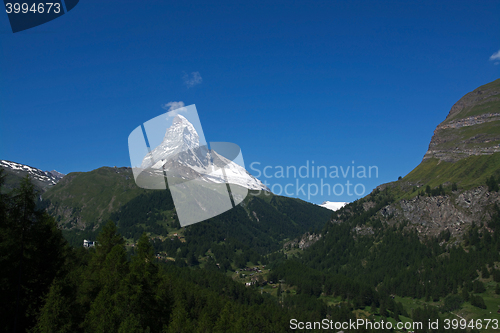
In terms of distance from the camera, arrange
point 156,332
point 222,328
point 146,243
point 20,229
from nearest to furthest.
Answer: point 20,229 < point 156,332 < point 146,243 < point 222,328

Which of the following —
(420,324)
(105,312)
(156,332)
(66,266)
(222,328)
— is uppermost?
(66,266)

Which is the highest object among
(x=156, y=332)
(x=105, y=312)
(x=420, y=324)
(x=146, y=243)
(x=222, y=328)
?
(x=146, y=243)

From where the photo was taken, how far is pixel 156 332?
114 feet

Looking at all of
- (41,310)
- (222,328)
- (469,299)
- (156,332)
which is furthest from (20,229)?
(469,299)

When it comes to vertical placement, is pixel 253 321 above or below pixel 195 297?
below

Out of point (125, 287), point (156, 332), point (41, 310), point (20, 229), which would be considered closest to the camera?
point (41, 310)

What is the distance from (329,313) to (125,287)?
519 ft

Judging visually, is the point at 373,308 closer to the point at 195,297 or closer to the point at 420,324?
the point at 420,324

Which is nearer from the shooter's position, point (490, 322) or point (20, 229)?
point (20, 229)

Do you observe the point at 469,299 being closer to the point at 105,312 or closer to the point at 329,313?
the point at 329,313

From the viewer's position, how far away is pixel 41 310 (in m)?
25.4

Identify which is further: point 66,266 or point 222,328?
point 222,328

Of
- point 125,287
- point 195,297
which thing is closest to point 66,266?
point 125,287

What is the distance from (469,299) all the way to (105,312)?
194 m
